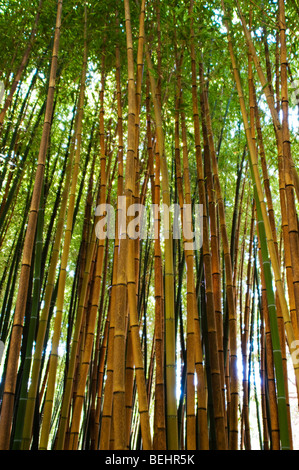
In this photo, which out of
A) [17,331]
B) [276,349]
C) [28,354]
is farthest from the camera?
[28,354]

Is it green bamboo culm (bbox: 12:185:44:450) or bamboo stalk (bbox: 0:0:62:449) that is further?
green bamboo culm (bbox: 12:185:44:450)

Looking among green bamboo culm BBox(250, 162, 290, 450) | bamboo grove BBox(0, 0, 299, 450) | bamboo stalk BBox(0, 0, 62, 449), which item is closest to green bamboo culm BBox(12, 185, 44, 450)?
bamboo grove BBox(0, 0, 299, 450)

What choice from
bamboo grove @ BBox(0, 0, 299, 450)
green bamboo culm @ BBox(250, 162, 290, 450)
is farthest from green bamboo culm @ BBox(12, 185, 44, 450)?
green bamboo culm @ BBox(250, 162, 290, 450)

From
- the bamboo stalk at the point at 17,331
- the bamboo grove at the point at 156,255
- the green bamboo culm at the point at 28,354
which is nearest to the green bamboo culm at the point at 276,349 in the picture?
the bamboo grove at the point at 156,255

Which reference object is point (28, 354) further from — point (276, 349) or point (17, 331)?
point (276, 349)

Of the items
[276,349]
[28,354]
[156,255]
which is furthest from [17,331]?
[276,349]

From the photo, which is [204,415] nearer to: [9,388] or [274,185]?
[9,388]

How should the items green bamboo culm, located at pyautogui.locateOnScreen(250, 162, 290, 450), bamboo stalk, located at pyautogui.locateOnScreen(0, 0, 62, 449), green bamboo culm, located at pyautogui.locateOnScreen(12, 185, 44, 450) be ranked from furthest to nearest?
green bamboo culm, located at pyautogui.locateOnScreen(12, 185, 44, 450)
green bamboo culm, located at pyautogui.locateOnScreen(250, 162, 290, 450)
bamboo stalk, located at pyautogui.locateOnScreen(0, 0, 62, 449)

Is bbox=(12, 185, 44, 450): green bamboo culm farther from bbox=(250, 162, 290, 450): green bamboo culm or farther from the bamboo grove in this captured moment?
bbox=(250, 162, 290, 450): green bamboo culm

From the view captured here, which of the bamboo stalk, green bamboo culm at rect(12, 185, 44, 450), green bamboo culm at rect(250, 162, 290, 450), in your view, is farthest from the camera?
green bamboo culm at rect(12, 185, 44, 450)

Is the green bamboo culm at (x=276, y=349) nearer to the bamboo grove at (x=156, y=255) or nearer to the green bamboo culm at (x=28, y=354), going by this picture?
the bamboo grove at (x=156, y=255)
